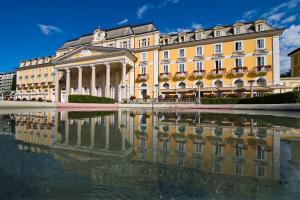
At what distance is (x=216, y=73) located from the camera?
117 ft

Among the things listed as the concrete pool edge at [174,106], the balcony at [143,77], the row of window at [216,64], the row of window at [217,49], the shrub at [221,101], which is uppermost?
the row of window at [217,49]

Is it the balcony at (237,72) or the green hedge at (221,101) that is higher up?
the balcony at (237,72)

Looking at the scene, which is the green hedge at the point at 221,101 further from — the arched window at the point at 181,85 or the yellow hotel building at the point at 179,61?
the arched window at the point at 181,85

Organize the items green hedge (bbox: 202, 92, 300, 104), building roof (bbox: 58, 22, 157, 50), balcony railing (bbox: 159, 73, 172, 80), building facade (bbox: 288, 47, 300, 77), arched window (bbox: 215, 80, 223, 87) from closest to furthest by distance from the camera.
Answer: green hedge (bbox: 202, 92, 300, 104), arched window (bbox: 215, 80, 223, 87), balcony railing (bbox: 159, 73, 172, 80), building roof (bbox: 58, 22, 157, 50), building facade (bbox: 288, 47, 300, 77)

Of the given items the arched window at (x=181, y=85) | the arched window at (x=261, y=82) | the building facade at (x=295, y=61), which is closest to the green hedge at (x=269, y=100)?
the arched window at (x=261, y=82)

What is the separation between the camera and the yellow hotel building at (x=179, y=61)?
33094 mm

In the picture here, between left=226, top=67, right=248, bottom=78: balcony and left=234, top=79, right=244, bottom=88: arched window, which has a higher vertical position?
left=226, top=67, right=248, bottom=78: balcony

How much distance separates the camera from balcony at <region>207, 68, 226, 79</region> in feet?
115

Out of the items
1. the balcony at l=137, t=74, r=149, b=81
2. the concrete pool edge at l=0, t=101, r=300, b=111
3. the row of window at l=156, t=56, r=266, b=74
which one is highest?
the row of window at l=156, t=56, r=266, b=74

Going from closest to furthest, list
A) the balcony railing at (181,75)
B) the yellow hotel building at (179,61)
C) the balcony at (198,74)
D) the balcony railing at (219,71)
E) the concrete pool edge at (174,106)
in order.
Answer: the concrete pool edge at (174,106) < the yellow hotel building at (179,61) < the balcony railing at (219,71) < the balcony at (198,74) < the balcony railing at (181,75)

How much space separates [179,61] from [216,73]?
7504 millimetres

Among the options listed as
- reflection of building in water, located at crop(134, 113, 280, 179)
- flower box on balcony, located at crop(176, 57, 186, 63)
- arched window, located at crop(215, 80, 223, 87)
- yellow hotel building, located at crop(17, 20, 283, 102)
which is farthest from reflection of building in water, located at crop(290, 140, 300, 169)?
flower box on balcony, located at crop(176, 57, 186, 63)

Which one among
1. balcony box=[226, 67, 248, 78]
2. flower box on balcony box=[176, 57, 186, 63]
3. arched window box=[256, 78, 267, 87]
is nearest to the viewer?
arched window box=[256, 78, 267, 87]

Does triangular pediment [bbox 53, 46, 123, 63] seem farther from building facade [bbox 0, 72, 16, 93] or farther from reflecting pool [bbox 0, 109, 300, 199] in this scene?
building facade [bbox 0, 72, 16, 93]
